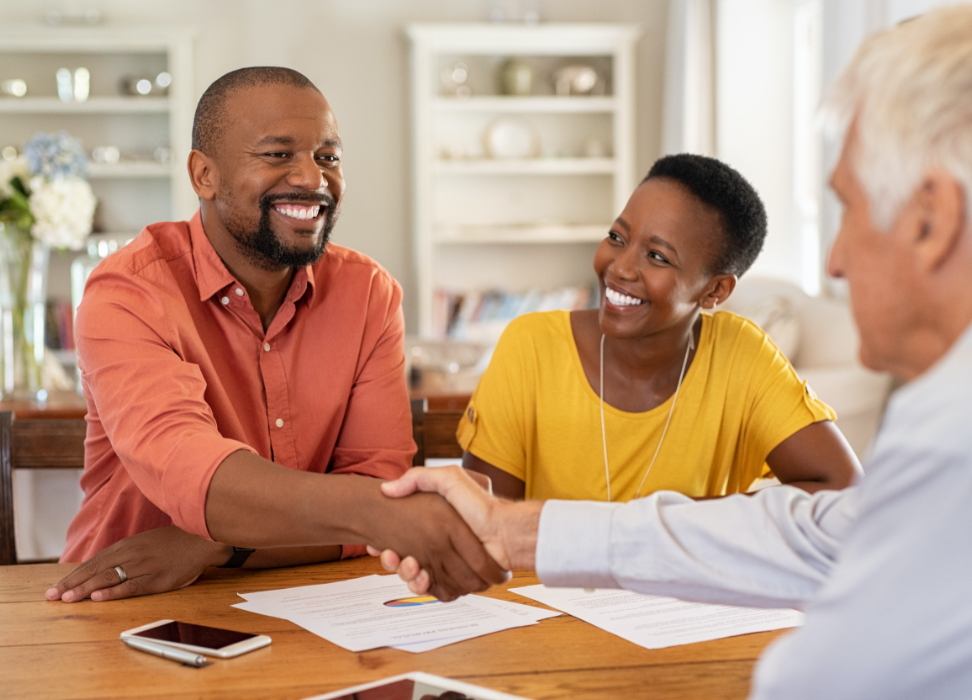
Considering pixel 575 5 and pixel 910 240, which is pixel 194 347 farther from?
pixel 575 5

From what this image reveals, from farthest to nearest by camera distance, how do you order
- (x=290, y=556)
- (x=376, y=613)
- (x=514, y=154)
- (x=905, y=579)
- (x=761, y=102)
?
(x=514, y=154)
(x=761, y=102)
(x=290, y=556)
(x=376, y=613)
(x=905, y=579)

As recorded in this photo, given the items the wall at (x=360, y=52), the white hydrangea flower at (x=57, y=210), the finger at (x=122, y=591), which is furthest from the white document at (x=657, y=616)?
the wall at (x=360, y=52)

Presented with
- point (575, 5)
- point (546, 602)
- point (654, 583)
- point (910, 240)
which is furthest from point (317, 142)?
point (575, 5)

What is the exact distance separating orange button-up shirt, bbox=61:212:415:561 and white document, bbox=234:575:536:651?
0.18m

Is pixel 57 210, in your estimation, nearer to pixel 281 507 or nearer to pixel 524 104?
pixel 281 507

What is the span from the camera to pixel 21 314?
2.88 m

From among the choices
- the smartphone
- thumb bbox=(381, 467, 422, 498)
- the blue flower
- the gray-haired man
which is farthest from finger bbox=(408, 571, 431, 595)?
the blue flower

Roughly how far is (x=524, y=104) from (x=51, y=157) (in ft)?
10.3

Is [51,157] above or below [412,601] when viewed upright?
above

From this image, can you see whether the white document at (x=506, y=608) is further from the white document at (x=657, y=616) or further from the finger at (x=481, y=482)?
the finger at (x=481, y=482)

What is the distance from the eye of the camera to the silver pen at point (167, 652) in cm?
102

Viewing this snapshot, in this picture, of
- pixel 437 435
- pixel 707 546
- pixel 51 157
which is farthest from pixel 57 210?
pixel 707 546

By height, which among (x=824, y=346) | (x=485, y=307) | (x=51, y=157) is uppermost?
(x=51, y=157)

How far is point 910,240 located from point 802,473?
1.03 meters
